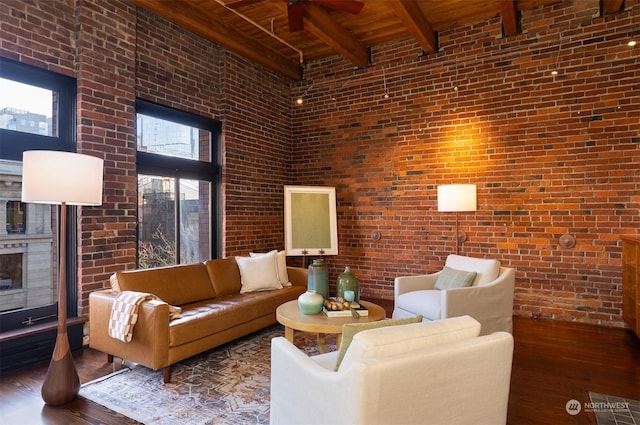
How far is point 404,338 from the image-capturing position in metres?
1.46

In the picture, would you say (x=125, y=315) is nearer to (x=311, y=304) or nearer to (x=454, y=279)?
(x=311, y=304)

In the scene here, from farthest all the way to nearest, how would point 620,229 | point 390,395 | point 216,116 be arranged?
point 216,116, point 620,229, point 390,395

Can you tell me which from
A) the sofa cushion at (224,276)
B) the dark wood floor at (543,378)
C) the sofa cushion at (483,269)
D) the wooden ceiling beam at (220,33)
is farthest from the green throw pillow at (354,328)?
the wooden ceiling beam at (220,33)

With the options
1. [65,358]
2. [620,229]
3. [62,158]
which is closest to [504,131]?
[620,229]

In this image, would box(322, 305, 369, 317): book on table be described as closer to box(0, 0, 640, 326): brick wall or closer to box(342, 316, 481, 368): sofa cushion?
box(342, 316, 481, 368): sofa cushion

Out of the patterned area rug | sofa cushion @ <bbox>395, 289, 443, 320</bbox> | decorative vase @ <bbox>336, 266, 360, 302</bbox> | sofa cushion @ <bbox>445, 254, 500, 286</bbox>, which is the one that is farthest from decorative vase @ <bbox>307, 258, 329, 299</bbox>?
sofa cushion @ <bbox>445, 254, 500, 286</bbox>

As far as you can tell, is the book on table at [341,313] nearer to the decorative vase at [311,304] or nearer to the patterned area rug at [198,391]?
the decorative vase at [311,304]

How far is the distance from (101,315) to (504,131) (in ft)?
14.9

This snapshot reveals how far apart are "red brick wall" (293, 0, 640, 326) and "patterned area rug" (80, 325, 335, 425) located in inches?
101

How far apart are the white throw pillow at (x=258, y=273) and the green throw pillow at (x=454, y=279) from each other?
1.69 meters

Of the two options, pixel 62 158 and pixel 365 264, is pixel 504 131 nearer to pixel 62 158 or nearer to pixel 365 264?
pixel 365 264

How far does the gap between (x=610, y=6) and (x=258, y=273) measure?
4578 millimetres

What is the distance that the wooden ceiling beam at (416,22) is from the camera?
3.95 m

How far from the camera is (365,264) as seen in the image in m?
5.46
